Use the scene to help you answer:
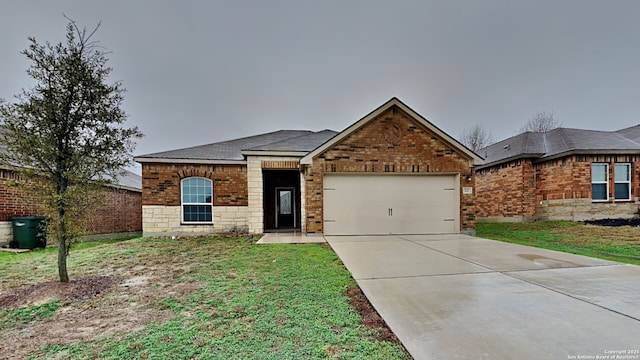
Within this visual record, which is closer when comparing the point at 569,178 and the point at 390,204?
the point at 390,204

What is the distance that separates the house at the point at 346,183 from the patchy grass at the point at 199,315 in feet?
14.6

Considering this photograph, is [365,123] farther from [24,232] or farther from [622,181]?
[622,181]

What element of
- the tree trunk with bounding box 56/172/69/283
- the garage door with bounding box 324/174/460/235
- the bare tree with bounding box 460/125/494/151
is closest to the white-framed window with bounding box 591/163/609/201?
the garage door with bounding box 324/174/460/235

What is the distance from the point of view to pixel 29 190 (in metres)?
4.15

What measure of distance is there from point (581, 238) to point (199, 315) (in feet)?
37.9

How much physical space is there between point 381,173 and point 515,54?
46.2ft

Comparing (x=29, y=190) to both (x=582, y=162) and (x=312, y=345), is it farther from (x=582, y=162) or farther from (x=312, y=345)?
(x=582, y=162)

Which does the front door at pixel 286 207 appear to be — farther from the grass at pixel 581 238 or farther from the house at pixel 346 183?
the grass at pixel 581 238

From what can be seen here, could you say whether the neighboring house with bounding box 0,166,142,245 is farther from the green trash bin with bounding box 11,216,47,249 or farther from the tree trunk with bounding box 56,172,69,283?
the tree trunk with bounding box 56,172,69,283

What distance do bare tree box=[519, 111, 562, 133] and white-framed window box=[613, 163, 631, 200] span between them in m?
22.6

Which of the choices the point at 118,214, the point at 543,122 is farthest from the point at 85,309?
the point at 543,122

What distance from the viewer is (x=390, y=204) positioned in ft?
33.1

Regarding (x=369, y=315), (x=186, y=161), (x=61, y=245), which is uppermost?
(x=186, y=161)

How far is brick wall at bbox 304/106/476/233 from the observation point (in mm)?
9742
